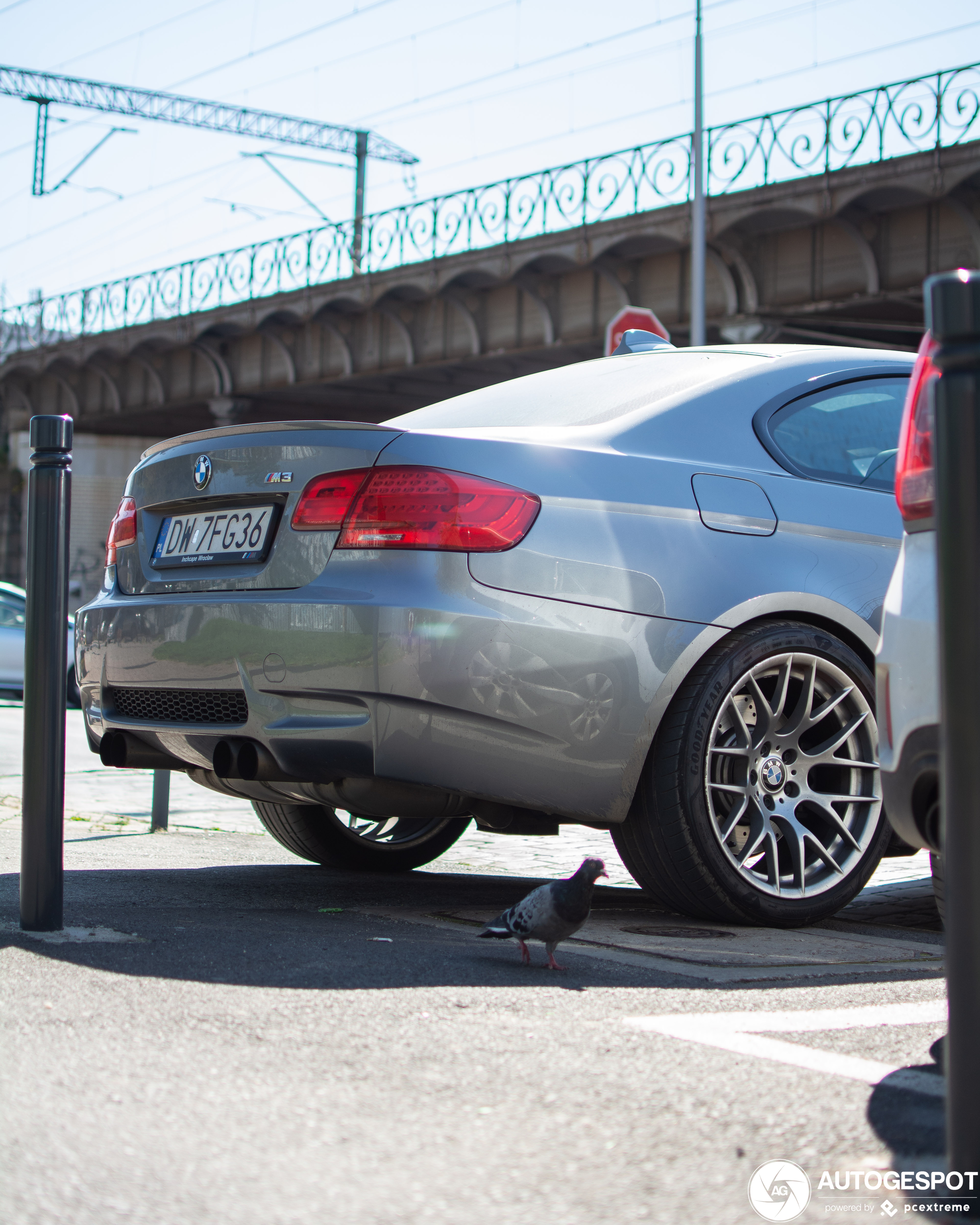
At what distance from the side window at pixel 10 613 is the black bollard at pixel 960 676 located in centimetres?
1688

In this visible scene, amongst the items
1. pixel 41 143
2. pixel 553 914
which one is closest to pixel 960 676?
pixel 553 914

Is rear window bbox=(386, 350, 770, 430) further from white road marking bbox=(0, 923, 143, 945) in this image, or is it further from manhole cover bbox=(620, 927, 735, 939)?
white road marking bbox=(0, 923, 143, 945)

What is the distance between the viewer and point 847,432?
460cm

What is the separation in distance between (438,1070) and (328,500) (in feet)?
5.77

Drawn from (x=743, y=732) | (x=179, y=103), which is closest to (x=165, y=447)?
(x=743, y=732)

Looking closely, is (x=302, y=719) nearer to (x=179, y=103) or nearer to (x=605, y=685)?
(x=605, y=685)

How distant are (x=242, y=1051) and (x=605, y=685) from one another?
61.6 inches

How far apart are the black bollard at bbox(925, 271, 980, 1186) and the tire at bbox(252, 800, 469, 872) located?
3526 millimetres

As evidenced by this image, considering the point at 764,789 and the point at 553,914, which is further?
the point at 764,789

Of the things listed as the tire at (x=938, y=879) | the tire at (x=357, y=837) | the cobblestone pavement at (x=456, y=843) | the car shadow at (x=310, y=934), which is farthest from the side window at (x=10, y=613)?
the tire at (x=938, y=879)

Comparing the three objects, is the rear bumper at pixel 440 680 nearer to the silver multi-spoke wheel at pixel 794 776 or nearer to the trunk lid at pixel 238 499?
the trunk lid at pixel 238 499

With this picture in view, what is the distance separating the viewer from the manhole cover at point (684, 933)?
3.95 m

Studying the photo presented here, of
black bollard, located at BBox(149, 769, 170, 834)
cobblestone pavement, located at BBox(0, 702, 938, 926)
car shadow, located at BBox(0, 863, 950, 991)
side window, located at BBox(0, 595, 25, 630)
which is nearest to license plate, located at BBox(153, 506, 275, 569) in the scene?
car shadow, located at BBox(0, 863, 950, 991)
